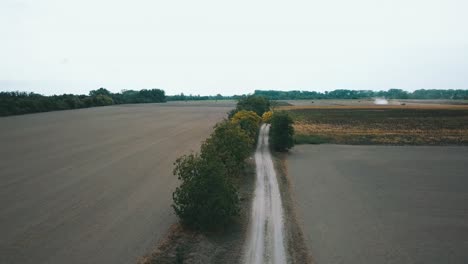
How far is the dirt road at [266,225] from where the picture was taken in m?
16.1

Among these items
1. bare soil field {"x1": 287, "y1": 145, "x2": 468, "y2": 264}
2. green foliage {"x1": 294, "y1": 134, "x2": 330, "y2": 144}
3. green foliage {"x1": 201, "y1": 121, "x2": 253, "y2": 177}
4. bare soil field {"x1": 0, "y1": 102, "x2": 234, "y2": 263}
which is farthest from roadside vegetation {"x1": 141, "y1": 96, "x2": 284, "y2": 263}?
green foliage {"x1": 294, "y1": 134, "x2": 330, "y2": 144}

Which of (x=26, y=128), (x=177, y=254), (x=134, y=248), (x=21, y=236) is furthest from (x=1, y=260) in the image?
(x=26, y=128)

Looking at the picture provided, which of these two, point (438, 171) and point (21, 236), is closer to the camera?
point (21, 236)

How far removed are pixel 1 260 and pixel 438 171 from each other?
3534cm

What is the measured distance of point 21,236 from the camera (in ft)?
57.5

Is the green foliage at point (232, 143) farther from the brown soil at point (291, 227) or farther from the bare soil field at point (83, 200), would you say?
the bare soil field at point (83, 200)

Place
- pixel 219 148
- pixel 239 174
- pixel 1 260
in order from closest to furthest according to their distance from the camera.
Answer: pixel 1 260 < pixel 219 148 < pixel 239 174

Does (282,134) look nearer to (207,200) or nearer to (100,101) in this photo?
(207,200)

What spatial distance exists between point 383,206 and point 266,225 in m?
8.88

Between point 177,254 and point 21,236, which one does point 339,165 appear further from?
point 21,236

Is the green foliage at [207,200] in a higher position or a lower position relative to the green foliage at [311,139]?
higher

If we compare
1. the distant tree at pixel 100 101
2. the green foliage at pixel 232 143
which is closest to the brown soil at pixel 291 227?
the green foliage at pixel 232 143

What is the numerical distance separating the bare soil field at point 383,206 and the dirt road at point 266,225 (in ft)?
5.02

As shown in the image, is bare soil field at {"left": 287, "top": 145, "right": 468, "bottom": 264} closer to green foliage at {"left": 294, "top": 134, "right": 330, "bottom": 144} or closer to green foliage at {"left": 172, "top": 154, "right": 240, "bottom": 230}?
green foliage at {"left": 172, "top": 154, "right": 240, "bottom": 230}
